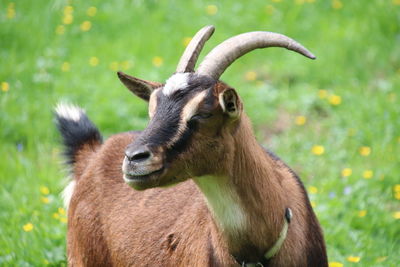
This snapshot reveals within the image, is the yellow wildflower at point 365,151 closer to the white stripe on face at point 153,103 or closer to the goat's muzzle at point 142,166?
the white stripe on face at point 153,103

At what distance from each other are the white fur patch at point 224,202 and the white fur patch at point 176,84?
42 cm

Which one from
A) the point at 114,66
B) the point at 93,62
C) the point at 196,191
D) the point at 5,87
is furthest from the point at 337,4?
the point at 196,191

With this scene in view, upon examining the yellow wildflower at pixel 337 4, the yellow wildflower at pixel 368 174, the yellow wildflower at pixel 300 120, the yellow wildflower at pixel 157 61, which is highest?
the yellow wildflower at pixel 337 4

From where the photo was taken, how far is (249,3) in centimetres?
746

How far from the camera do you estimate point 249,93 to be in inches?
244

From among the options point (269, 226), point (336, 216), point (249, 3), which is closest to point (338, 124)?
point (336, 216)

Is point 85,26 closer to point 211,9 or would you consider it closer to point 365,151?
point 211,9

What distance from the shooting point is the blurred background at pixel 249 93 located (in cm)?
461

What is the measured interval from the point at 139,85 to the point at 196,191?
714 millimetres

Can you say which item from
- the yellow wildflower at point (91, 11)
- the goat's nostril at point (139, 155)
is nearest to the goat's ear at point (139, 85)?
the goat's nostril at point (139, 155)

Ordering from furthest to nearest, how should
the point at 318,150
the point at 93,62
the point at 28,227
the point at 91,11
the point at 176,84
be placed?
the point at 91,11 → the point at 93,62 → the point at 318,150 → the point at 28,227 → the point at 176,84

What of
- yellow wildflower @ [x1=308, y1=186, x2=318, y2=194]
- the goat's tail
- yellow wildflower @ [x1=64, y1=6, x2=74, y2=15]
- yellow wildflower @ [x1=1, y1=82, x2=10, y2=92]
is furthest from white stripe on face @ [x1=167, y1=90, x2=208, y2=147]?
yellow wildflower @ [x1=64, y1=6, x2=74, y2=15]

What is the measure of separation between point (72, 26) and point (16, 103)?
4.96ft

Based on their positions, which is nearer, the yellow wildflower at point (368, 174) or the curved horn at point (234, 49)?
the curved horn at point (234, 49)
